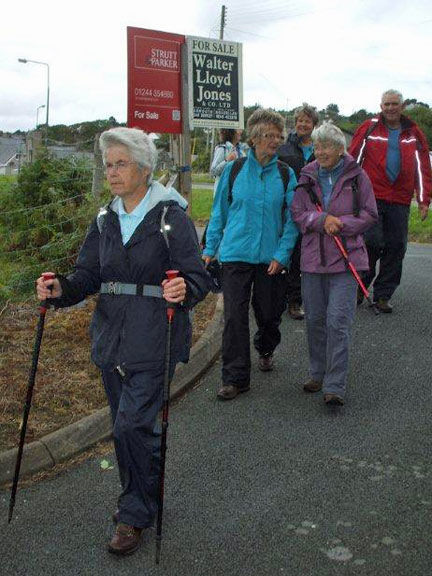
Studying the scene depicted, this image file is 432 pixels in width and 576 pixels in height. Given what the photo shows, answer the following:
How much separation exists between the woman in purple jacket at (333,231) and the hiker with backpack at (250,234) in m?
0.17

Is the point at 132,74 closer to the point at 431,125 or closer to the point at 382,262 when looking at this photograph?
the point at 382,262

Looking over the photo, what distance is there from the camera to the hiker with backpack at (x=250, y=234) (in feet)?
16.3

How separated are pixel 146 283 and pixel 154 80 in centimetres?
381

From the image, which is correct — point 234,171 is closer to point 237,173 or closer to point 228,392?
point 237,173

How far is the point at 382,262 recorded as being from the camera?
7.32 m

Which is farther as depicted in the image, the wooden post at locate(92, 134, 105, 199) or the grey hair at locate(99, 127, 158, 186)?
the wooden post at locate(92, 134, 105, 199)

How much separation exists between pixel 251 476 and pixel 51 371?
6.56 feet

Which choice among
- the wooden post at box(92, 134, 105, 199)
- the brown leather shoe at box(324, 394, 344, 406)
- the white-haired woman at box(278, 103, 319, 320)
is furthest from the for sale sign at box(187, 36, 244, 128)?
the brown leather shoe at box(324, 394, 344, 406)

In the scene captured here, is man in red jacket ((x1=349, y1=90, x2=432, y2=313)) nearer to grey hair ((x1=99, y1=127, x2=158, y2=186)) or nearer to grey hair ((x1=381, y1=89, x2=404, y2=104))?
grey hair ((x1=381, y1=89, x2=404, y2=104))

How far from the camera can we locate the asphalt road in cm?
309

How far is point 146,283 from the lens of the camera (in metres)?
3.23

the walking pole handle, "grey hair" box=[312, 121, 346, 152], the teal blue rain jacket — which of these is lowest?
the walking pole handle

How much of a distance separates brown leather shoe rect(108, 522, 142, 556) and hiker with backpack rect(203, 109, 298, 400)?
1.89 metres

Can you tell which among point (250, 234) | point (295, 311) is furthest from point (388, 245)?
point (250, 234)
